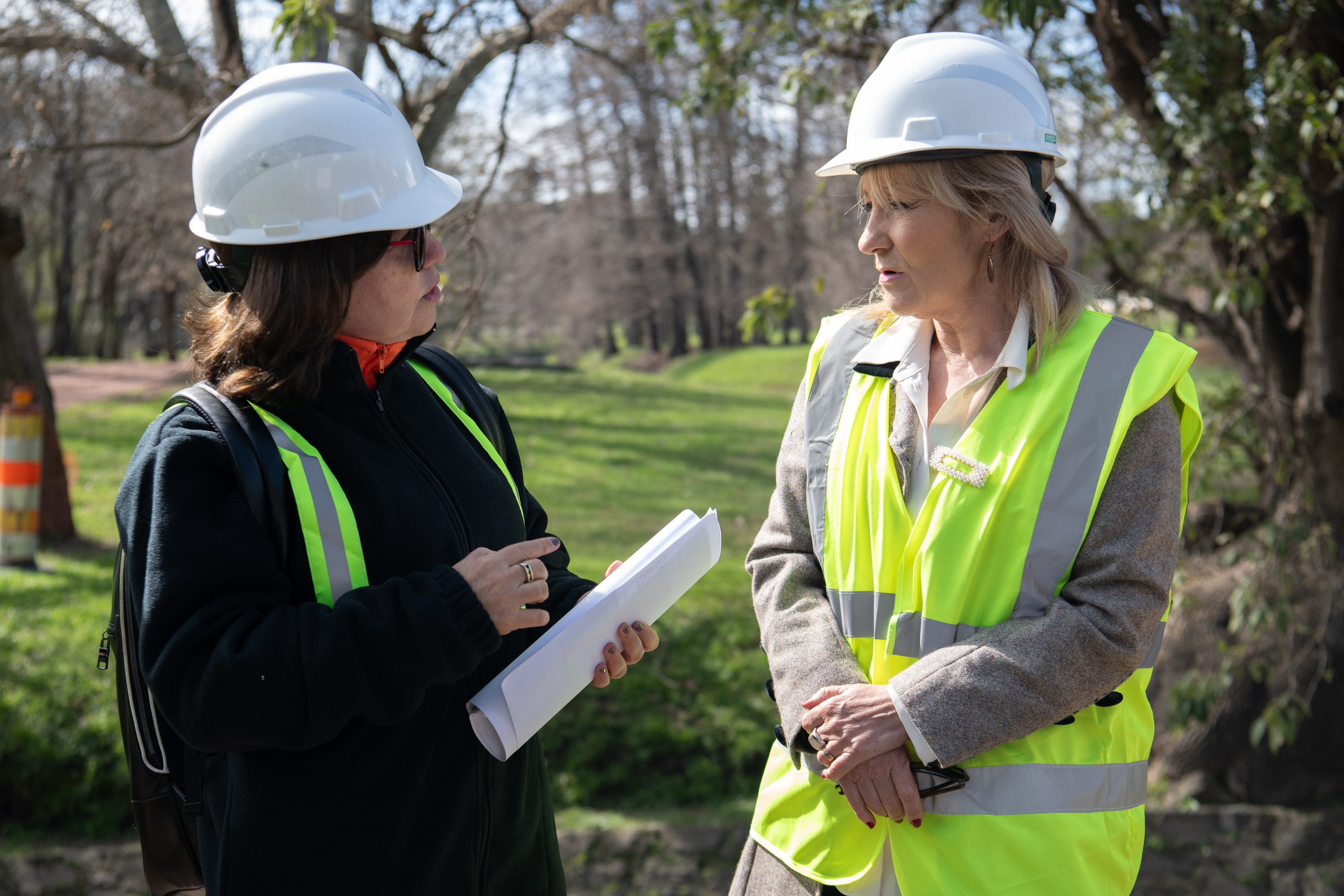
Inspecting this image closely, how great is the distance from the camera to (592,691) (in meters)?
5.30

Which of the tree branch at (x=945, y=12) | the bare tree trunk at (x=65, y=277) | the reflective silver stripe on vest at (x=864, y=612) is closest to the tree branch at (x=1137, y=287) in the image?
the tree branch at (x=945, y=12)

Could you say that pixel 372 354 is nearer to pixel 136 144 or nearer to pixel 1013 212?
pixel 1013 212

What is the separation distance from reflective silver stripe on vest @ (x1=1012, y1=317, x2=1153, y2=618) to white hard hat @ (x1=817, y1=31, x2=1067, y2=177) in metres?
0.46

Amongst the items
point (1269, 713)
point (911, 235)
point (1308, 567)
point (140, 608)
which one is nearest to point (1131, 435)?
point (911, 235)

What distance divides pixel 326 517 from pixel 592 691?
3.84 metres

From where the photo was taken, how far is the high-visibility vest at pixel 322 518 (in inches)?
63.9

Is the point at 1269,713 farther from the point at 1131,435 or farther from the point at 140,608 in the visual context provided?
the point at 140,608

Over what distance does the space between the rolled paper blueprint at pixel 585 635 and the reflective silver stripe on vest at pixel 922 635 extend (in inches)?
14.1

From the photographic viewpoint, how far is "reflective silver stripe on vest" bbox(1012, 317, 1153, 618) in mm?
1716

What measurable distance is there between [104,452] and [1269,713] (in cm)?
1090

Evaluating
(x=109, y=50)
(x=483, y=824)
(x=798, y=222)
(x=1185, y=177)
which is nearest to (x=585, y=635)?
(x=483, y=824)

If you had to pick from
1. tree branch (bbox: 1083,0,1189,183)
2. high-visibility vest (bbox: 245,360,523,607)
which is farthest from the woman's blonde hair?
tree branch (bbox: 1083,0,1189,183)

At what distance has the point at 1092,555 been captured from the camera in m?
1.73

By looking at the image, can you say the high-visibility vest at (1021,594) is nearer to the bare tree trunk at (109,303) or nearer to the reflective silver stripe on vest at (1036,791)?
the reflective silver stripe on vest at (1036,791)
